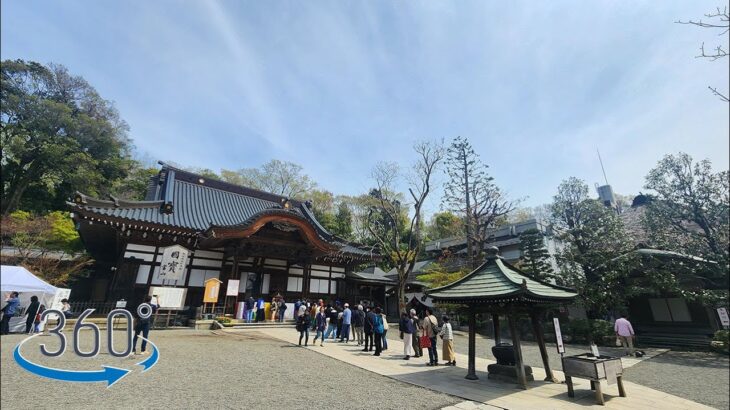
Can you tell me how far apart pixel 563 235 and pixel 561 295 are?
45.9 ft

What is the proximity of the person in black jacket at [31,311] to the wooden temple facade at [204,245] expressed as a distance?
1099 cm

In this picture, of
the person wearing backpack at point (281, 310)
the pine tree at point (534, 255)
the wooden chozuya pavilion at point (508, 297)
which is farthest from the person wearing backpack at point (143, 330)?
the pine tree at point (534, 255)

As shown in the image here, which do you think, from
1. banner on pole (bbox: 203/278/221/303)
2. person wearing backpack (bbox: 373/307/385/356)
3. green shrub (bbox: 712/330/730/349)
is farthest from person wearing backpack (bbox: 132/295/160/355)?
green shrub (bbox: 712/330/730/349)

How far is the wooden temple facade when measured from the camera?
44.3 ft

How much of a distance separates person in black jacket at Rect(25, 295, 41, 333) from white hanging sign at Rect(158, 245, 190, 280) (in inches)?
424

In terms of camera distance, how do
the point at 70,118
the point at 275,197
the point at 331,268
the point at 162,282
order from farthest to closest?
the point at 275,197 < the point at 331,268 < the point at 162,282 < the point at 70,118

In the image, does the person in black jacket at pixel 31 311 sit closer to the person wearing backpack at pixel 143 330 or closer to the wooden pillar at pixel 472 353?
the person wearing backpack at pixel 143 330

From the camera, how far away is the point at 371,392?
19.6 feet

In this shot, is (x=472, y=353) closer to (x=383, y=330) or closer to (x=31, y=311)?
(x=383, y=330)

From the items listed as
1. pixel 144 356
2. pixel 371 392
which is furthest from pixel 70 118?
pixel 371 392

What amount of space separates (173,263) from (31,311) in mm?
11403

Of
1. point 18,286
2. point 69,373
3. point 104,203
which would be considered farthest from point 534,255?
point 104,203

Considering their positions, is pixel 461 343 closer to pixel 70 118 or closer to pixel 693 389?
pixel 693 389

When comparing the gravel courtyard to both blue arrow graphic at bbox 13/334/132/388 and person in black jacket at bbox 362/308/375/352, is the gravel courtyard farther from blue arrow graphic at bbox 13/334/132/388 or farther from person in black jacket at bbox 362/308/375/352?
person in black jacket at bbox 362/308/375/352
